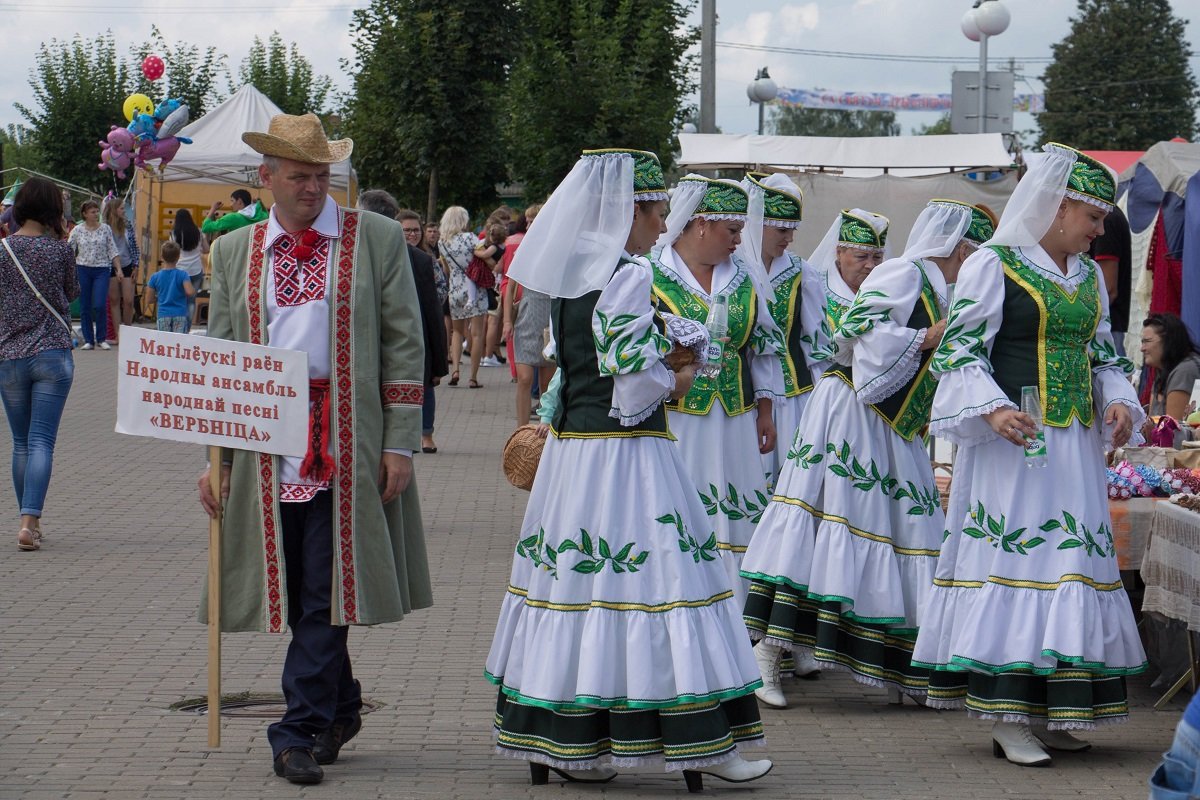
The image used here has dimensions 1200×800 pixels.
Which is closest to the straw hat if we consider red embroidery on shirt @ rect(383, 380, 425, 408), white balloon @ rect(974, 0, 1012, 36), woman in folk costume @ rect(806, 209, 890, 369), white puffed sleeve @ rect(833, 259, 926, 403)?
red embroidery on shirt @ rect(383, 380, 425, 408)

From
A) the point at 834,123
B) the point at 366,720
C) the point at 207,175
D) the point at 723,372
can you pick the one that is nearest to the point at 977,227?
the point at 723,372

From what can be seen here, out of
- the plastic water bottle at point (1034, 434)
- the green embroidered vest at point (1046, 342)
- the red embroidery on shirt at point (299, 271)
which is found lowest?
the plastic water bottle at point (1034, 434)

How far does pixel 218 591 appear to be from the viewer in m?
5.63

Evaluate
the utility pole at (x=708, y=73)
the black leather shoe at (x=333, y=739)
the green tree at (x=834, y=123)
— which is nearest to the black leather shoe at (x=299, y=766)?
the black leather shoe at (x=333, y=739)

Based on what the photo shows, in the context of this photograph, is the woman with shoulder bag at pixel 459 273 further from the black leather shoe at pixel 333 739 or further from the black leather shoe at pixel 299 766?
the black leather shoe at pixel 299 766

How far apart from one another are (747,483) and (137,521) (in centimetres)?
577

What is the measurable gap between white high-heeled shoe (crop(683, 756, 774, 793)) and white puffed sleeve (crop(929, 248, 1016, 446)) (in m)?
1.43

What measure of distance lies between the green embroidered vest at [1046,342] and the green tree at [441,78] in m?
20.4

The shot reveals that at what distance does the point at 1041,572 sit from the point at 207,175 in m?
23.1

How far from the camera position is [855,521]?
23.5 feet

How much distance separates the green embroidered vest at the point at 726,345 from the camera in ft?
24.2

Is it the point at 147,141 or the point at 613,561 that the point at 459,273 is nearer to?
the point at 147,141

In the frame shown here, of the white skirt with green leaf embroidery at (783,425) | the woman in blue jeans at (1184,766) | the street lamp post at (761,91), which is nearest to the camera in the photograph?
the woman in blue jeans at (1184,766)

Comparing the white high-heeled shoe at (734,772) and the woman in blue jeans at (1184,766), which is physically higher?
the woman in blue jeans at (1184,766)
